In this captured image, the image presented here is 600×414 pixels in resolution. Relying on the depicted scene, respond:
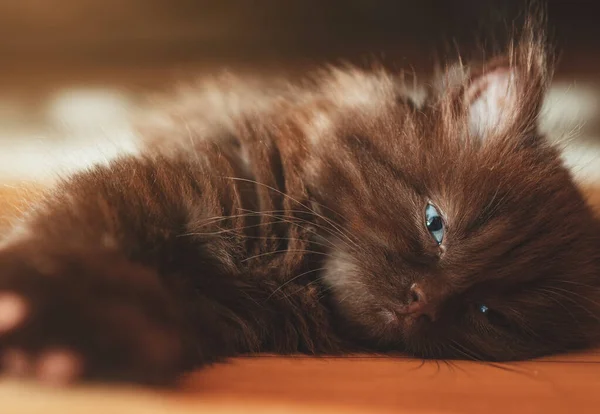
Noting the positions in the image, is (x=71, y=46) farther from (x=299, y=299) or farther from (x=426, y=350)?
(x=426, y=350)

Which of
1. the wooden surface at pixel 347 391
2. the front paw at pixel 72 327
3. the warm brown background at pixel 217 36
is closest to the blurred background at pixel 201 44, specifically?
the warm brown background at pixel 217 36

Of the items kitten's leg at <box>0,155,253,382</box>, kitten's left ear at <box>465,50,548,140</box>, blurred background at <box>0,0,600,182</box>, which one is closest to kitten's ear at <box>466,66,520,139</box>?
kitten's left ear at <box>465,50,548,140</box>

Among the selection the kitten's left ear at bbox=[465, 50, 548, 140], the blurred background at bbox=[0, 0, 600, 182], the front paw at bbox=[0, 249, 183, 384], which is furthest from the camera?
the blurred background at bbox=[0, 0, 600, 182]

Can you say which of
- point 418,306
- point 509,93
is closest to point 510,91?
point 509,93

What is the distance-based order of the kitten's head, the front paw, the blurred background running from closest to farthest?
the front paw < the kitten's head < the blurred background

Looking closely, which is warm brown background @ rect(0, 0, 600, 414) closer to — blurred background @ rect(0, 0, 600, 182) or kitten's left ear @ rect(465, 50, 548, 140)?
blurred background @ rect(0, 0, 600, 182)

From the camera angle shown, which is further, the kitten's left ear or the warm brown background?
the warm brown background

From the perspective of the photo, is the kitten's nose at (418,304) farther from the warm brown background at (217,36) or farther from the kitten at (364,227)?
the warm brown background at (217,36)
